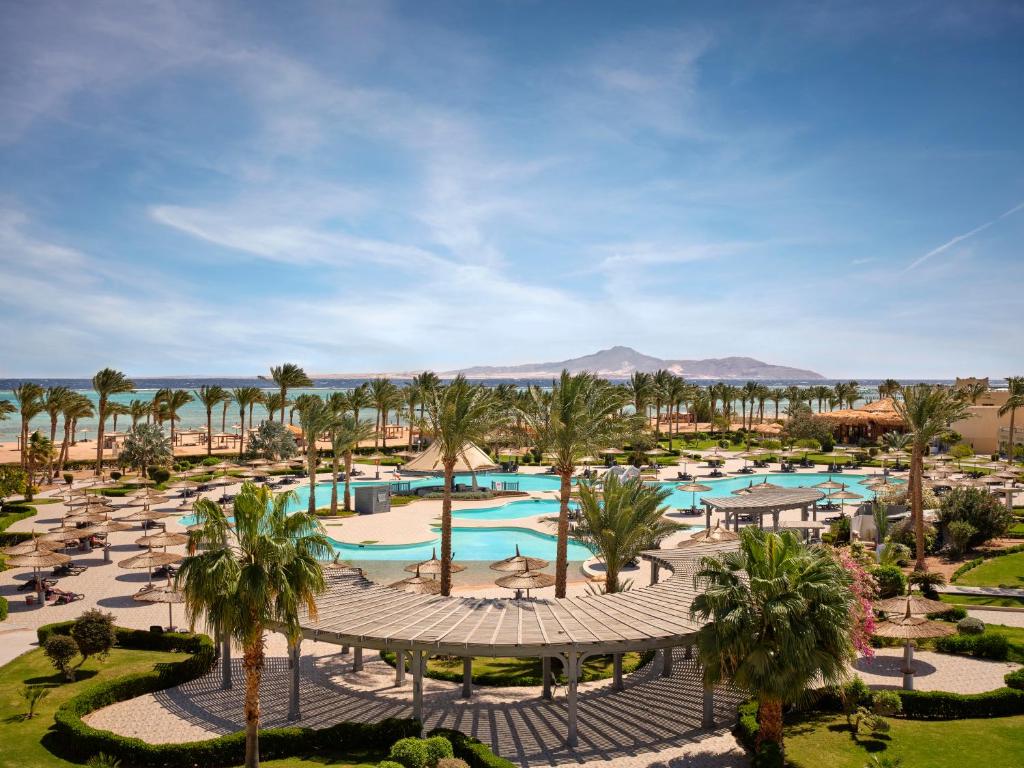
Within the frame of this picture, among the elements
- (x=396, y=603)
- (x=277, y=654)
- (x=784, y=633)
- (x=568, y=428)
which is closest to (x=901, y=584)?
(x=568, y=428)

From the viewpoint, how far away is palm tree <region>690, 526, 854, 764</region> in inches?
512

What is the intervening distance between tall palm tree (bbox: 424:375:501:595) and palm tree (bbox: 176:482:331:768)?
11.0 meters

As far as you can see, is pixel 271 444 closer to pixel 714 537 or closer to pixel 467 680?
pixel 714 537

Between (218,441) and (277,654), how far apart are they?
76017 mm

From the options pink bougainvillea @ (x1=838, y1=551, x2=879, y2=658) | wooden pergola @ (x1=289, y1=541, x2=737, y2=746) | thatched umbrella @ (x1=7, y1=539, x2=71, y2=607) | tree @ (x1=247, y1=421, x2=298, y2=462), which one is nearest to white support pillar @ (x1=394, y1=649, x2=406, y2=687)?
wooden pergola @ (x1=289, y1=541, x2=737, y2=746)

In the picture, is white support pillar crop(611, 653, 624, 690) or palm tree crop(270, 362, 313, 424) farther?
palm tree crop(270, 362, 313, 424)

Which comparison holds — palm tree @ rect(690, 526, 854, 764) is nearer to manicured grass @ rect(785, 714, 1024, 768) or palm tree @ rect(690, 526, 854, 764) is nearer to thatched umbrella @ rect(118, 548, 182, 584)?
manicured grass @ rect(785, 714, 1024, 768)

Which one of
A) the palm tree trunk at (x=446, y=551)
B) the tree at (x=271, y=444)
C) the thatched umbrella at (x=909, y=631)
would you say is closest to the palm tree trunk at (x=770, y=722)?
the thatched umbrella at (x=909, y=631)

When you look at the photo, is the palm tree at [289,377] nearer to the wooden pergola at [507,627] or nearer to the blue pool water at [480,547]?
the blue pool water at [480,547]

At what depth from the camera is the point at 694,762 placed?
14602mm

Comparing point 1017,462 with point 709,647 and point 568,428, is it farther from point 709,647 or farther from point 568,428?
point 709,647

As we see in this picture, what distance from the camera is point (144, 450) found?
188 feet

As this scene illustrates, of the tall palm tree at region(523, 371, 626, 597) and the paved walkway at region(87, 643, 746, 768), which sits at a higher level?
the tall palm tree at region(523, 371, 626, 597)

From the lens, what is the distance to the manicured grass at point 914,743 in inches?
575
